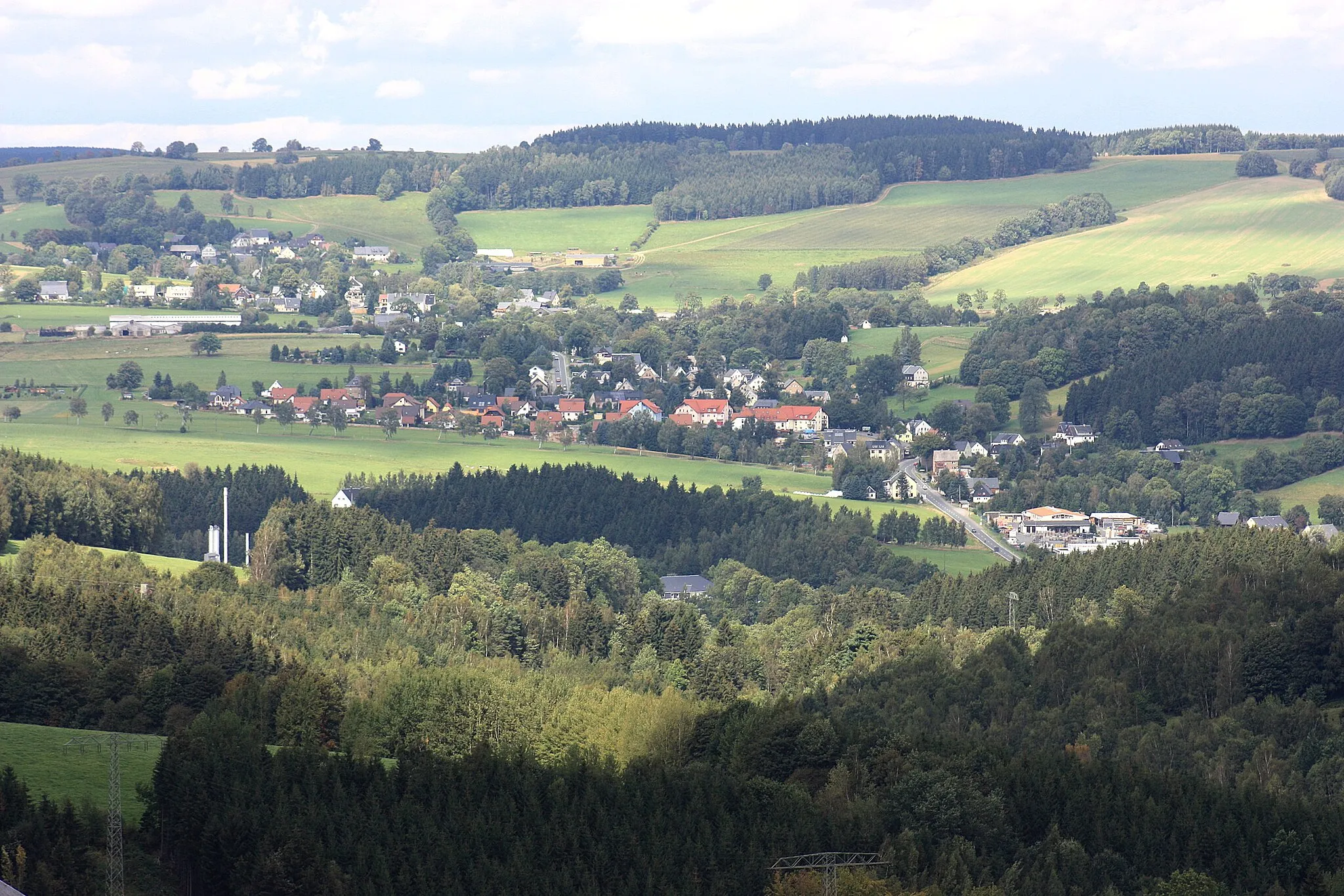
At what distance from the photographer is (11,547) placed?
338 feet

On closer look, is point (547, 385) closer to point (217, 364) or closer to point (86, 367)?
point (217, 364)

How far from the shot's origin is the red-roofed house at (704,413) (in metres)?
180

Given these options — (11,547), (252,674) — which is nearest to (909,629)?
(252,674)

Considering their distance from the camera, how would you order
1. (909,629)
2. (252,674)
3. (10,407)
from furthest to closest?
(10,407) → (909,629) → (252,674)

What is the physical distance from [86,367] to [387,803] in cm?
13231

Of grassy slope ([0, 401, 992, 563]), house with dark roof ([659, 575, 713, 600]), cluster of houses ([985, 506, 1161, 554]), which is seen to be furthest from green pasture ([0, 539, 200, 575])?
cluster of houses ([985, 506, 1161, 554])

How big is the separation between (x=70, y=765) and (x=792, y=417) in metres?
127

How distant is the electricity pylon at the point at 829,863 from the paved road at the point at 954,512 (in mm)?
73302

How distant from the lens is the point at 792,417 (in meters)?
180

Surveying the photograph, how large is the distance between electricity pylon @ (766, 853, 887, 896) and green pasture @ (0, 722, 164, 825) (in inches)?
662

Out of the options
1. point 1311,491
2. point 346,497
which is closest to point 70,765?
point 346,497

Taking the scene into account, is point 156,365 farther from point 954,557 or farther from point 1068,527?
point 1068,527

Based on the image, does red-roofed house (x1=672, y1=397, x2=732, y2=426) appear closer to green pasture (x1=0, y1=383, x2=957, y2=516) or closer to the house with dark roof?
green pasture (x1=0, y1=383, x2=957, y2=516)

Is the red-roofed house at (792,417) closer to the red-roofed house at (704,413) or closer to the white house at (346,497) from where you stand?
the red-roofed house at (704,413)
